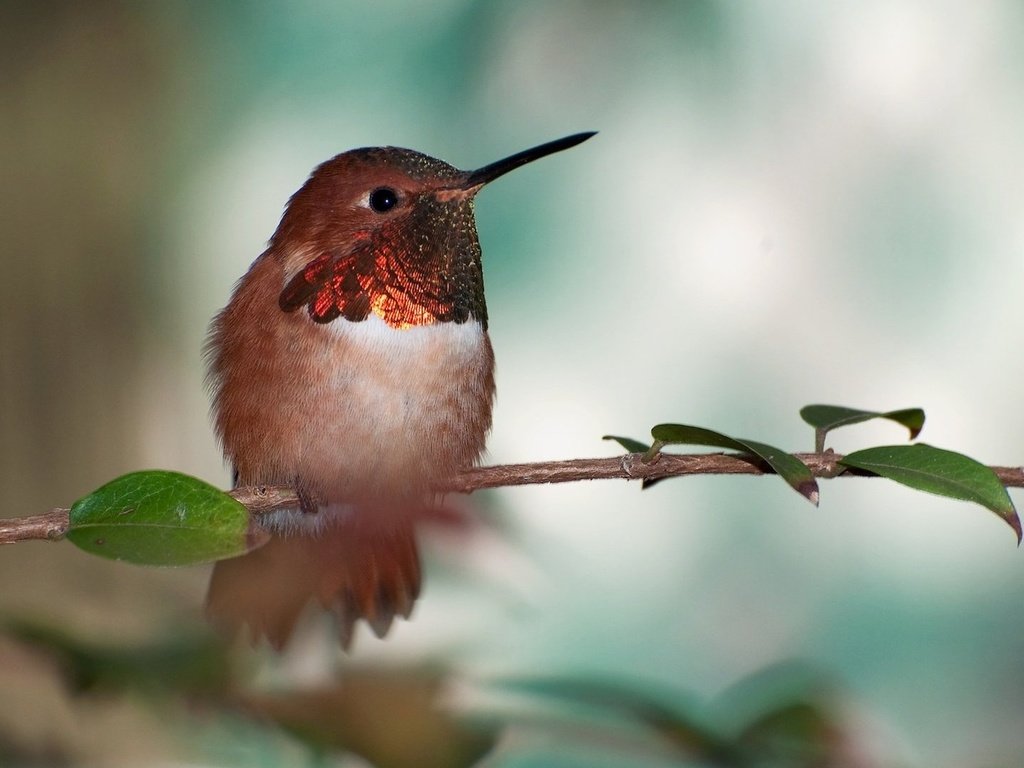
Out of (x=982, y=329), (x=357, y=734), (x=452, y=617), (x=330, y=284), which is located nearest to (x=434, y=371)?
(x=330, y=284)

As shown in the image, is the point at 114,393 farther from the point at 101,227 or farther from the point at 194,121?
the point at 194,121

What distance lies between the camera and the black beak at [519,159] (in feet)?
3.42

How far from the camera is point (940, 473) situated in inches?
30.0

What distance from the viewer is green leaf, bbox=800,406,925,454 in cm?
88

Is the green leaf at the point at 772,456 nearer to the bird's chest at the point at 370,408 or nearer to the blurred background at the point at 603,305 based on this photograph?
the bird's chest at the point at 370,408

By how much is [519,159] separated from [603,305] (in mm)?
728

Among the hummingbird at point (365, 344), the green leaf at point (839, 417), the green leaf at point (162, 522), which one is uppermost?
the hummingbird at point (365, 344)

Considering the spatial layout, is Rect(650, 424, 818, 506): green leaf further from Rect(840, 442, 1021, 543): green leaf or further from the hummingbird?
the hummingbird

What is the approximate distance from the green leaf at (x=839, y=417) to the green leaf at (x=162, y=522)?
466mm

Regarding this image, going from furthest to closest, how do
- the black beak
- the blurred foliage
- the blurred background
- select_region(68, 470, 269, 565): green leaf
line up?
the blurred background < the blurred foliage < the black beak < select_region(68, 470, 269, 565): green leaf

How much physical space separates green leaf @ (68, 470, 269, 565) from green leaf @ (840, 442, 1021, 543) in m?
0.44

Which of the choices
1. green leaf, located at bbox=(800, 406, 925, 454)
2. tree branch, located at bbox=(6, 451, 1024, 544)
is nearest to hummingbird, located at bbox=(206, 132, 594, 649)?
tree branch, located at bbox=(6, 451, 1024, 544)

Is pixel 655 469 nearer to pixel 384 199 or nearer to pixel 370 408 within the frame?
pixel 370 408

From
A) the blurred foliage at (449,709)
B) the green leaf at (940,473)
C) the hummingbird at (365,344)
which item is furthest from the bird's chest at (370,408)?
the green leaf at (940,473)
